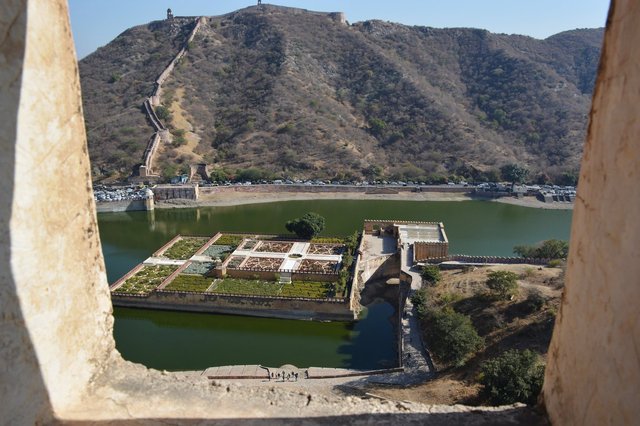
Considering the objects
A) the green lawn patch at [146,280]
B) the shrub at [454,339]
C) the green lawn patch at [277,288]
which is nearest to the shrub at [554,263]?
the shrub at [454,339]

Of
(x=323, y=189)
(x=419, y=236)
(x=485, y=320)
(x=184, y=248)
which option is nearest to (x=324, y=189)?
(x=323, y=189)

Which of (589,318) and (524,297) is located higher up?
(589,318)

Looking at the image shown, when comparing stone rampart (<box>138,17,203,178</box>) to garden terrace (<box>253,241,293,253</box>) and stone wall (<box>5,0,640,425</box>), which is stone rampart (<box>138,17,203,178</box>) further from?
Answer: stone wall (<box>5,0,640,425</box>)

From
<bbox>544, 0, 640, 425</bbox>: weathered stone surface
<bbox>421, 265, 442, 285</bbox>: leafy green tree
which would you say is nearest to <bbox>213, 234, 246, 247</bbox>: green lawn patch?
<bbox>421, 265, 442, 285</bbox>: leafy green tree

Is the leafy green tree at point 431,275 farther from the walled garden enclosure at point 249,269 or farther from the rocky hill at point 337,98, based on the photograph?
the rocky hill at point 337,98

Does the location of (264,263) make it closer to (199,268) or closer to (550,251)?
(199,268)

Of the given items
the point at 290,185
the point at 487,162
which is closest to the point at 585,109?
the point at 487,162

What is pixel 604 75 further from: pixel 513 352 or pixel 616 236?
pixel 513 352
